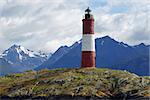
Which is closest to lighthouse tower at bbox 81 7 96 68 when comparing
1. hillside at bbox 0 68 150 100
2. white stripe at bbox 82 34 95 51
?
white stripe at bbox 82 34 95 51

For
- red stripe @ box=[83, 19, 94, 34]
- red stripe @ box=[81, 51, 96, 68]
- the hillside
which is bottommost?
the hillside

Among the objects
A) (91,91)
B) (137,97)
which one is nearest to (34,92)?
(91,91)

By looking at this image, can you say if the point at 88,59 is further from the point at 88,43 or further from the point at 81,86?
the point at 81,86

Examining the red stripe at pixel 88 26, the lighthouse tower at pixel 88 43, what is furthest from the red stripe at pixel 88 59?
the red stripe at pixel 88 26

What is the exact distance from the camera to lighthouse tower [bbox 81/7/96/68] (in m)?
113

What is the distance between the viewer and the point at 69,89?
9906 cm

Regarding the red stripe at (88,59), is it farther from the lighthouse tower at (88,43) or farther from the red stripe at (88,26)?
the red stripe at (88,26)

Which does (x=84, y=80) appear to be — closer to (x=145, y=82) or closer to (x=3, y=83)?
(x=145, y=82)

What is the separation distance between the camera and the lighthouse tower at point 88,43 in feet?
370

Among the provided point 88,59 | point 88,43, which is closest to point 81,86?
point 88,59

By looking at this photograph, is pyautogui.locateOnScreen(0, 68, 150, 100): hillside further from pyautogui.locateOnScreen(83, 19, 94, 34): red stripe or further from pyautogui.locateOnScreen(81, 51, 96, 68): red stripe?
pyautogui.locateOnScreen(83, 19, 94, 34): red stripe

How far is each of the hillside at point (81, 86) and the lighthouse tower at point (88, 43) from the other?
4.06m

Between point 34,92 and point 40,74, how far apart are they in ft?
50.1

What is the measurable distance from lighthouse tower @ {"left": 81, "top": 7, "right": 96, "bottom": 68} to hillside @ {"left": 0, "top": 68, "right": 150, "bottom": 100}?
A: 4.06m
